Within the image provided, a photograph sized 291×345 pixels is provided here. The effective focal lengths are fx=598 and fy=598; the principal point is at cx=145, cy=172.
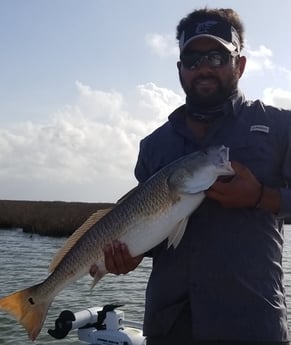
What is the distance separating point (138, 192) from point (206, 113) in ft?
2.20

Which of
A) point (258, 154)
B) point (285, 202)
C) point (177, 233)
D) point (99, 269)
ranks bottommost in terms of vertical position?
point (99, 269)

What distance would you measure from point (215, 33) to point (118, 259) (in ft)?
5.13

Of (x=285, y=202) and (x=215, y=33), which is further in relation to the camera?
(x=215, y=33)

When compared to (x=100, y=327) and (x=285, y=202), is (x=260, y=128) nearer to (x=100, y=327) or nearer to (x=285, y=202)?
(x=285, y=202)

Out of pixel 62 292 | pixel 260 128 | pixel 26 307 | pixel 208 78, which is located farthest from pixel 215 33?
pixel 62 292

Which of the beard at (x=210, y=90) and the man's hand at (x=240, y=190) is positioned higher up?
the beard at (x=210, y=90)

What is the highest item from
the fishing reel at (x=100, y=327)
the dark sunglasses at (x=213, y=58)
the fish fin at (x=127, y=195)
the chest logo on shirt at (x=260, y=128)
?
the dark sunglasses at (x=213, y=58)

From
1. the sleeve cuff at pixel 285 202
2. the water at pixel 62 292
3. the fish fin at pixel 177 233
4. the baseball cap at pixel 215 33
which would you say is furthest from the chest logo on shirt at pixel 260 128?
the water at pixel 62 292

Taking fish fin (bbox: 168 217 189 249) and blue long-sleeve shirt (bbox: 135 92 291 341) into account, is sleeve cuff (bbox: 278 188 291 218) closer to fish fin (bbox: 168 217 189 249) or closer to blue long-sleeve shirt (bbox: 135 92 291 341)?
blue long-sleeve shirt (bbox: 135 92 291 341)

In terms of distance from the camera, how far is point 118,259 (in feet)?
12.5

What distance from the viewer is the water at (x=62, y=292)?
11367mm

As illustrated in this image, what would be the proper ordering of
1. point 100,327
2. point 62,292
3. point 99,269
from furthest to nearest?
point 62,292, point 100,327, point 99,269

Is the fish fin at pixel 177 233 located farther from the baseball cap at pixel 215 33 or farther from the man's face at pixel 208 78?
the baseball cap at pixel 215 33

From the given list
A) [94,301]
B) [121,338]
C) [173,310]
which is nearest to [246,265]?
[173,310]
